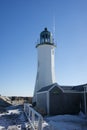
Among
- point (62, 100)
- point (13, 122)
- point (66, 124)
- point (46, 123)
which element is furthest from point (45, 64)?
point (46, 123)

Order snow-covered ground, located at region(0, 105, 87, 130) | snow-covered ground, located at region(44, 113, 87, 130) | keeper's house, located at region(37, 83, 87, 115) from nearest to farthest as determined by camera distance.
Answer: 1. snow-covered ground, located at region(0, 105, 87, 130)
2. snow-covered ground, located at region(44, 113, 87, 130)
3. keeper's house, located at region(37, 83, 87, 115)

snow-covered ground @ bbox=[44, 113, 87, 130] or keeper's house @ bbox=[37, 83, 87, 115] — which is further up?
keeper's house @ bbox=[37, 83, 87, 115]

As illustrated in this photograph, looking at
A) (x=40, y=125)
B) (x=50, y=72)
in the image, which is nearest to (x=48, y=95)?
(x=50, y=72)

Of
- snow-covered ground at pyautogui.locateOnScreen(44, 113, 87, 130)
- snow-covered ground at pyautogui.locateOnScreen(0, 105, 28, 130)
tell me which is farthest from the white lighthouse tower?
snow-covered ground at pyautogui.locateOnScreen(0, 105, 28, 130)

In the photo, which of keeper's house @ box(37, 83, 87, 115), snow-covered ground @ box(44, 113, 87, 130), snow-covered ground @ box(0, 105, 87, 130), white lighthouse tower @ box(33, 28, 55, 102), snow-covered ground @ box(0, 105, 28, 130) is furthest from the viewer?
white lighthouse tower @ box(33, 28, 55, 102)

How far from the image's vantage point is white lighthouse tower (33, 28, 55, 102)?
29.3m

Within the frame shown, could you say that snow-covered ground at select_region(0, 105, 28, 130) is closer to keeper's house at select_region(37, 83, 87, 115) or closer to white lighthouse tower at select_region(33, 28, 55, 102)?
keeper's house at select_region(37, 83, 87, 115)

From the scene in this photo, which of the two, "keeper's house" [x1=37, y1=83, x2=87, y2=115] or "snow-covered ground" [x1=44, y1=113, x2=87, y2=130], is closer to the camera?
"snow-covered ground" [x1=44, y1=113, x2=87, y2=130]

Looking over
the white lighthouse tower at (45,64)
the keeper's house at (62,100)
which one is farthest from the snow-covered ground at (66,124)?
the white lighthouse tower at (45,64)

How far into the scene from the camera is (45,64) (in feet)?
96.6

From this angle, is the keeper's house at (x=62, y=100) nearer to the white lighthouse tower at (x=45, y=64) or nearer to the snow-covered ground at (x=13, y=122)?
the snow-covered ground at (x=13, y=122)

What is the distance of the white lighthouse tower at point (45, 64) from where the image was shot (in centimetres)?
2927

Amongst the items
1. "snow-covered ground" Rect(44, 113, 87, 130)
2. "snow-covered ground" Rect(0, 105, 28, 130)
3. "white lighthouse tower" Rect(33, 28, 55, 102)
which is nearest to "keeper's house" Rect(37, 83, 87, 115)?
"snow-covered ground" Rect(44, 113, 87, 130)

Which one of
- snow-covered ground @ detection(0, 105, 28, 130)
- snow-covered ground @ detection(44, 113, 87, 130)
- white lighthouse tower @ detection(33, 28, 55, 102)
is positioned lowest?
snow-covered ground @ detection(44, 113, 87, 130)
